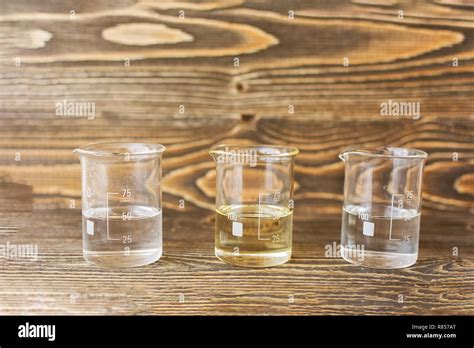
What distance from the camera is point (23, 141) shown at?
4.61 feet

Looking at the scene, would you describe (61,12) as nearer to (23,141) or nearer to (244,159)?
(23,141)

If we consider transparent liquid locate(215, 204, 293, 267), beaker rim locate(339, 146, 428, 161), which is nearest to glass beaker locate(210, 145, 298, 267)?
transparent liquid locate(215, 204, 293, 267)

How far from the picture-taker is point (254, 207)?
1233mm

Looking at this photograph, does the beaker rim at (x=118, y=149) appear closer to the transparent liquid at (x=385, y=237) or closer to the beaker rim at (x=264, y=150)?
the beaker rim at (x=264, y=150)

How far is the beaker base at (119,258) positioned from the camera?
1184 millimetres

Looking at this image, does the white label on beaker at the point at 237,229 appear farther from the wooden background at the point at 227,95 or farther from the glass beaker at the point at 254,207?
the wooden background at the point at 227,95

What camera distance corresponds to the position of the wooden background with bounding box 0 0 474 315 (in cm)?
135

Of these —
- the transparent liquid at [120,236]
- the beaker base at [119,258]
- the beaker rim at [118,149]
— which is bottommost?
the beaker base at [119,258]

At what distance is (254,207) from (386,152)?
0.31 metres

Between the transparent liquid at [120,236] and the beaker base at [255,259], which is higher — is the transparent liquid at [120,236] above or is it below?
above

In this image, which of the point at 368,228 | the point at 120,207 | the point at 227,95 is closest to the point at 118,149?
the point at 120,207

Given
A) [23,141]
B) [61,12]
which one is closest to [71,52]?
[61,12]

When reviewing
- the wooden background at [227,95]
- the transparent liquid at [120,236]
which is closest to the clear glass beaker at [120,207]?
the transparent liquid at [120,236]

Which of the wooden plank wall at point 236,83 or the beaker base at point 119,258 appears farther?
the wooden plank wall at point 236,83
